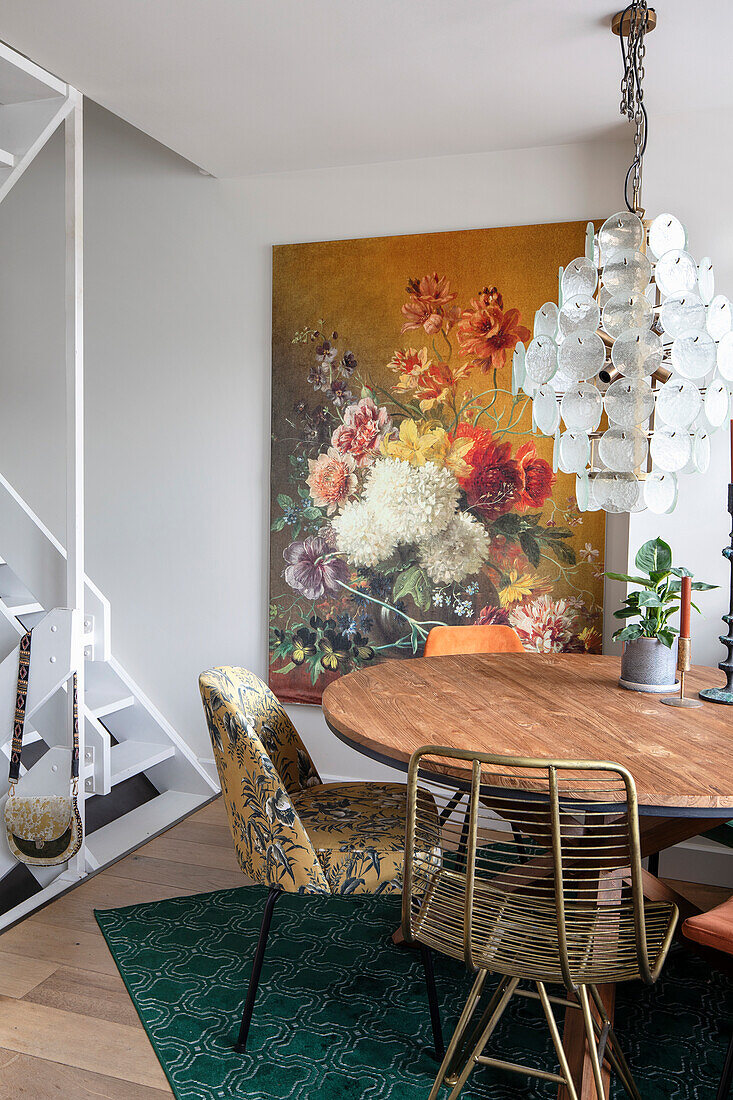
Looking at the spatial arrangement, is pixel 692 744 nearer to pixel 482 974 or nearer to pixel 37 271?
pixel 482 974

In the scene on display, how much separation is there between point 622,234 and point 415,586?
1.85 meters

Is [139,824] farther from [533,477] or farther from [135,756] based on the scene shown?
[533,477]

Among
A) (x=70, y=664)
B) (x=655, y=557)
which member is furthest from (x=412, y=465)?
(x=70, y=664)

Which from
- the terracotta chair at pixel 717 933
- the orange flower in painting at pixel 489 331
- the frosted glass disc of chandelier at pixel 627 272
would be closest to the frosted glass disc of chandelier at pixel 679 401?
the frosted glass disc of chandelier at pixel 627 272

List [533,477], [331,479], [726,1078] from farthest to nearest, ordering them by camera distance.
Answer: [331,479] → [533,477] → [726,1078]

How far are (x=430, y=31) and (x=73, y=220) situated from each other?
1276 mm

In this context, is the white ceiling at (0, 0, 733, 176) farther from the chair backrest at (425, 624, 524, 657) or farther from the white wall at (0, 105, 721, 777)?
the chair backrest at (425, 624, 524, 657)

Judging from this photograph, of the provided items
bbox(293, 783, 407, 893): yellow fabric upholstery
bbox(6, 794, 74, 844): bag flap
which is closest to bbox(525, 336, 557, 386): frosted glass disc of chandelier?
bbox(293, 783, 407, 893): yellow fabric upholstery

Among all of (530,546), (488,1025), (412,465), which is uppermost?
(412,465)

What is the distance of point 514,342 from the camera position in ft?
10.9

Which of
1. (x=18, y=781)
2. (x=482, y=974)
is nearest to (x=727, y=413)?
(x=482, y=974)

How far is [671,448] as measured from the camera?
185 cm

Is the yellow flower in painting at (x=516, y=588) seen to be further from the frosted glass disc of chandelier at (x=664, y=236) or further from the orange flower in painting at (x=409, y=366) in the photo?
the frosted glass disc of chandelier at (x=664, y=236)

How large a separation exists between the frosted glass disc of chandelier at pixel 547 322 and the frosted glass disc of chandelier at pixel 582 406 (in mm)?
164
